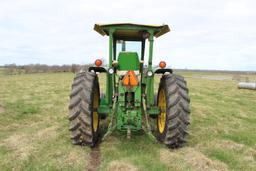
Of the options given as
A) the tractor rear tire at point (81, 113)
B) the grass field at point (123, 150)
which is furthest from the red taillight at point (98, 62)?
the grass field at point (123, 150)

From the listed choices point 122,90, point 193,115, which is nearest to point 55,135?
point 122,90

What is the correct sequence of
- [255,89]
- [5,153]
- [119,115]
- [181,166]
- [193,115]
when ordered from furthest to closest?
1. [255,89]
2. [193,115]
3. [119,115]
4. [5,153]
5. [181,166]

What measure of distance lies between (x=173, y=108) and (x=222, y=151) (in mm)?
1231

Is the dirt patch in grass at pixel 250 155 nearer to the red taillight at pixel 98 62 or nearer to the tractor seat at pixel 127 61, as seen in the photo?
the tractor seat at pixel 127 61

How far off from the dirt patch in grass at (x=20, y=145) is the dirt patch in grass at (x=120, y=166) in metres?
1.49

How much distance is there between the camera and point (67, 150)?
4.69 metres

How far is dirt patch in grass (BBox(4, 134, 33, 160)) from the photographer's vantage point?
4.52 metres

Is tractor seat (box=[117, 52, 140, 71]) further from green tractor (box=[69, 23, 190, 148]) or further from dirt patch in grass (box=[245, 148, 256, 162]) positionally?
dirt patch in grass (box=[245, 148, 256, 162])

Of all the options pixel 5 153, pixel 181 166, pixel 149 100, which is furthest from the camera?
pixel 149 100

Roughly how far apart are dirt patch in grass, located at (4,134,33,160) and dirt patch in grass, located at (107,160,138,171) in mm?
1494

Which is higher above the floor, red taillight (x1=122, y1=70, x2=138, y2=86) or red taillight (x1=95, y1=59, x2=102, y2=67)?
red taillight (x1=95, y1=59, x2=102, y2=67)

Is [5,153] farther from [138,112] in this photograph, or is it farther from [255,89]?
[255,89]

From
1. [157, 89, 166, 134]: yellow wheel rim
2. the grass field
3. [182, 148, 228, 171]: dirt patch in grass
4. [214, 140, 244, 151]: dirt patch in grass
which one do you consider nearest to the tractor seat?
[157, 89, 166, 134]: yellow wheel rim

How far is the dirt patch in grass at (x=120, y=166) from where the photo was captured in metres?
3.96
